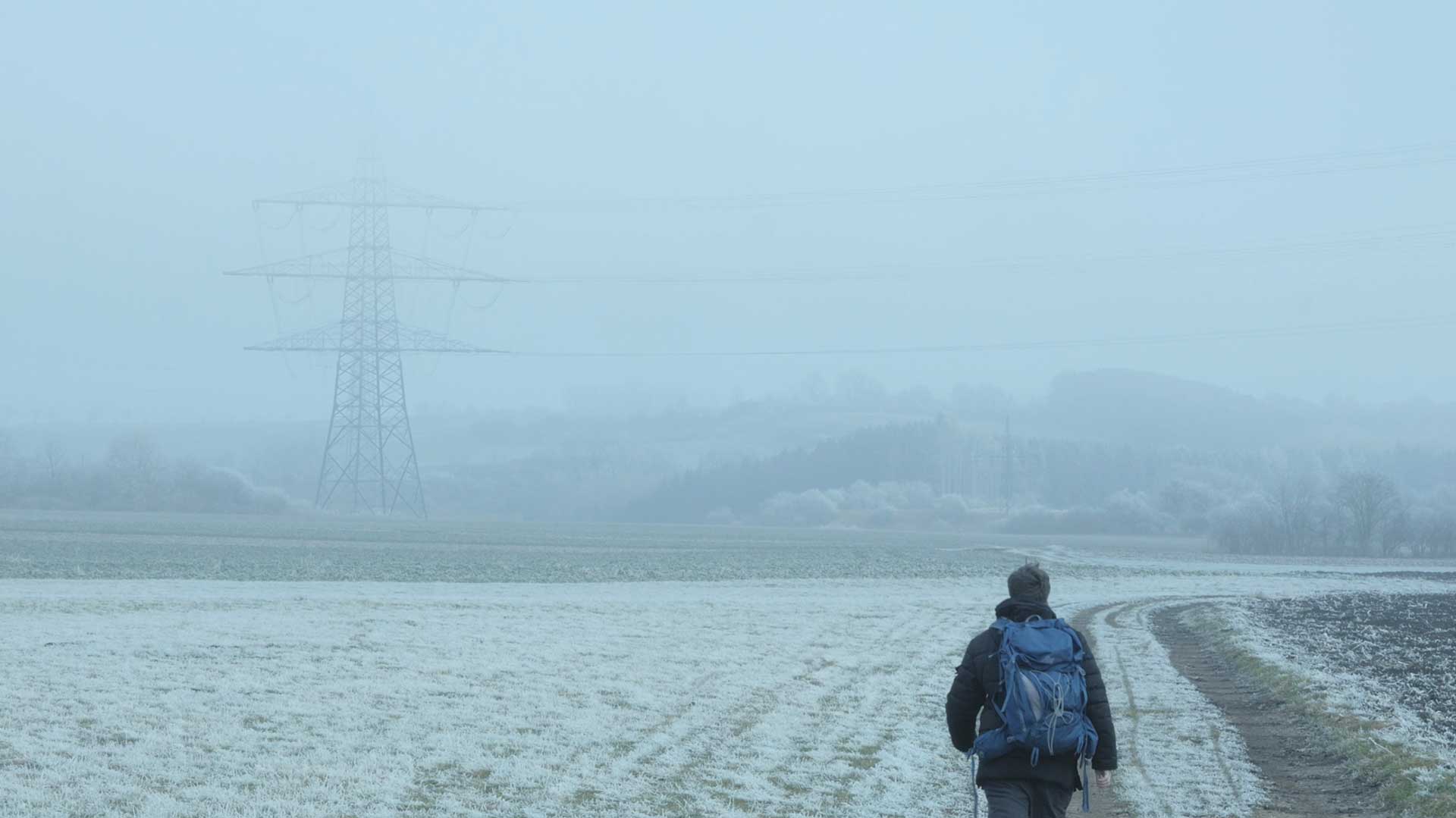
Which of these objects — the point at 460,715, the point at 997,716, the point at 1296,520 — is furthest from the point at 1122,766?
the point at 1296,520

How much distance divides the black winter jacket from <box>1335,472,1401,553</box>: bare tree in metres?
126

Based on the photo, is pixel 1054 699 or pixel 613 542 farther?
pixel 613 542

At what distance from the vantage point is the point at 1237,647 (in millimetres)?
25953

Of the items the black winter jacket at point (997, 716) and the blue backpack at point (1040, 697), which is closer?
the blue backpack at point (1040, 697)

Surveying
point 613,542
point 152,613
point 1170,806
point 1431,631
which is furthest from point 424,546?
point 1170,806

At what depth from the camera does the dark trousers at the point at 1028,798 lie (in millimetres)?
7220

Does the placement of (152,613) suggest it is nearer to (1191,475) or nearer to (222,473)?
(222,473)

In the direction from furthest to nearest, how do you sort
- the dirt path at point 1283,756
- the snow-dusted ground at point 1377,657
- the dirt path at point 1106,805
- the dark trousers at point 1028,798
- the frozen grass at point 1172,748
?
1. the snow-dusted ground at point 1377,657
2. the dirt path at point 1283,756
3. the frozen grass at point 1172,748
4. the dirt path at point 1106,805
5. the dark trousers at point 1028,798

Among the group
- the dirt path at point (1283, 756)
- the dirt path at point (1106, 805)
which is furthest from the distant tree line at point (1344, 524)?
the dirt path at point (1106, 805)

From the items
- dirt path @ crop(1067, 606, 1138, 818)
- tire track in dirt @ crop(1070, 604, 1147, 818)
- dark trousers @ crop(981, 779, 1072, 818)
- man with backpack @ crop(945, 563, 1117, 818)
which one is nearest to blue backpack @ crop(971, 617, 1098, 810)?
man with backpack @ crop(945, 563, 1117, 818)

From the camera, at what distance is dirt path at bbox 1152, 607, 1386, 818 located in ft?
39.3

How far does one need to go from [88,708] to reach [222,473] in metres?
140

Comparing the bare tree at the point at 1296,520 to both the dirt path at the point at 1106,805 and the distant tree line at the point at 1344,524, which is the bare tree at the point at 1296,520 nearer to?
the distant tree line at the point at 1344,524

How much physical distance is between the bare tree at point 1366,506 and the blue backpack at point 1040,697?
126 meters
